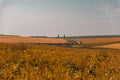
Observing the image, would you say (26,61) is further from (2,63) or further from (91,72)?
(91,72)

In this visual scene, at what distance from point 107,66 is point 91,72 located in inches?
64.9

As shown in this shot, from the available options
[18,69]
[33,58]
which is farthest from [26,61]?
[18,69]

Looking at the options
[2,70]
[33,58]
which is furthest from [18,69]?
[33,58]

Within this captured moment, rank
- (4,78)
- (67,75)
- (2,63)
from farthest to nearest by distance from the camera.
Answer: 1. (2,63)
2. (67,75)
3. (4,78)

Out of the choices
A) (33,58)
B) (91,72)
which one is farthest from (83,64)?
(33,58)

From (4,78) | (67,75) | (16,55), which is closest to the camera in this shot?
(4,78)

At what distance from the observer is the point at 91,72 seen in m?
16.9

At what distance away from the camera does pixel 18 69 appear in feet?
47.1

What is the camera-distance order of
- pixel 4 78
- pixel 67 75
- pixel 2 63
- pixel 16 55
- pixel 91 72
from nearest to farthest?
pixel 4 78, pixel 67 75, pixel 2 63, pixel 91 72, pixel 16 55

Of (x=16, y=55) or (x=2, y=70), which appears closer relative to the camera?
(x=2, y=70)

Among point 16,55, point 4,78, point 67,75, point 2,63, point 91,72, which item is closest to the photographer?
point 4,78

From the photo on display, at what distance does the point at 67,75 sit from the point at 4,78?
106 inches

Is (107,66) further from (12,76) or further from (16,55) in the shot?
(12,76)

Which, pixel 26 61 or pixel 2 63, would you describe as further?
pixel 26 61
